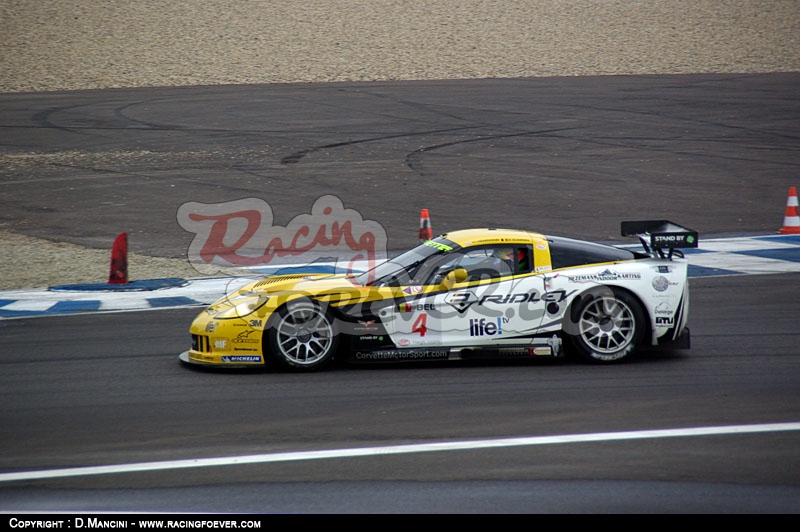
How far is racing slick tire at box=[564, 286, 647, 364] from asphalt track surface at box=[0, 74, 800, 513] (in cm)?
16

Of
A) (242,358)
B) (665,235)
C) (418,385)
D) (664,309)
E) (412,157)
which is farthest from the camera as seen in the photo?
(412,157)

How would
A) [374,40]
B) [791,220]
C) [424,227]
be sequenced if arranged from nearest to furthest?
1. [424,227]
2. [791,220]
3. [374,40]

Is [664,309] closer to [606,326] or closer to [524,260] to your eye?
[606,326]

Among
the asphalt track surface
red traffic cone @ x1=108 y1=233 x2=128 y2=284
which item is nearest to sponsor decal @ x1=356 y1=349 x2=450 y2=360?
the asphalt track surface

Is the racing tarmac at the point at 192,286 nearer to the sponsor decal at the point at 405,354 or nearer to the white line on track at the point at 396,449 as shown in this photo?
the sponsor decal at the point at 405,354

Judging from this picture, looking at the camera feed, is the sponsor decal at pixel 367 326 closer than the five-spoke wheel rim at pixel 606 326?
Yes

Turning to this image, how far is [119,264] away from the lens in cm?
1245

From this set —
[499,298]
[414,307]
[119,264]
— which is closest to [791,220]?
[499,298]

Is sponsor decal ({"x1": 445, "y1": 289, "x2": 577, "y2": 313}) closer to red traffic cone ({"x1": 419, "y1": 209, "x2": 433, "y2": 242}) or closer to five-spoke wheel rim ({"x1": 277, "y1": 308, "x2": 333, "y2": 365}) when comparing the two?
five-spoke wheel rim ({"x1": 277, "y1": 308, "x2": 333, "y2": 365})

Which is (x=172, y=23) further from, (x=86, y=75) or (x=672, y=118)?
(x=672, y=118)

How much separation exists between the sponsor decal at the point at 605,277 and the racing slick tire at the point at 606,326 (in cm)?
9

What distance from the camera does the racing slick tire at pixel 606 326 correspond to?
855cm

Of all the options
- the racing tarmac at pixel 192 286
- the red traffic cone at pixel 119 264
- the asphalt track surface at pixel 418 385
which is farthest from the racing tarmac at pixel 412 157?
the red traffic cone at pixel 119 264

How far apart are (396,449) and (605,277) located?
3.03 m
